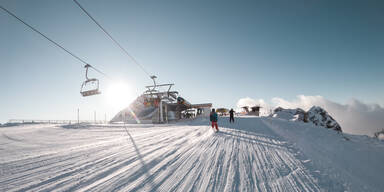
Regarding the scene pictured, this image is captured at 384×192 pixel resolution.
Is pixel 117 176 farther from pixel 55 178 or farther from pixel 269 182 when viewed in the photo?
pixel 269 182

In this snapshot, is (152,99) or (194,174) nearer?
(194,174)

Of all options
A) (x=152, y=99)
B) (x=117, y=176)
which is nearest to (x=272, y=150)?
(x=117, y=176)

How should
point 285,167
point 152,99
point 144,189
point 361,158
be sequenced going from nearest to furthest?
point 144,189 < point 285,167 < point 361,158 < point 152,99

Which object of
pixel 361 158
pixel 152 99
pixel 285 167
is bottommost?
pixel 361 158

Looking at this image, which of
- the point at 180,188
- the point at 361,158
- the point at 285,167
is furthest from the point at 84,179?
the point at 361,158

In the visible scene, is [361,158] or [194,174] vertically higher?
[194,174]

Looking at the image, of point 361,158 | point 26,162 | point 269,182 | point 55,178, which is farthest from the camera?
point 361,158

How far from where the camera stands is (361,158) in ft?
16.1

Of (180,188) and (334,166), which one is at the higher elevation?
(180,188)

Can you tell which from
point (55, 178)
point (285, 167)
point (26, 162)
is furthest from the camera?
point (26, 162)

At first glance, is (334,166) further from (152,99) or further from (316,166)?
(152,99)

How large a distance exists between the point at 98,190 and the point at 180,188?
1492mm

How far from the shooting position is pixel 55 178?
315 cm

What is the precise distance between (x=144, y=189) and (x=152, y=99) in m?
23.1
